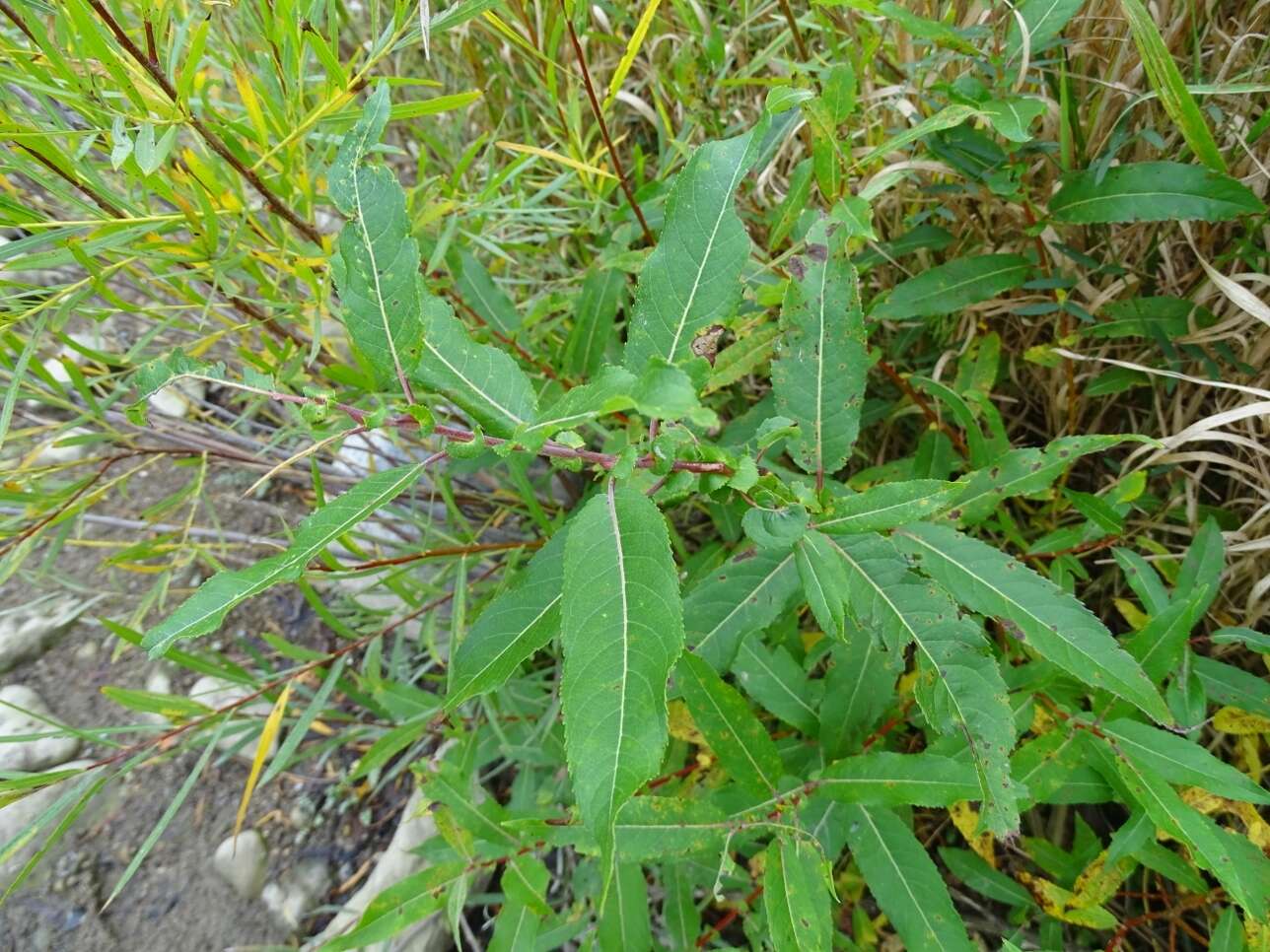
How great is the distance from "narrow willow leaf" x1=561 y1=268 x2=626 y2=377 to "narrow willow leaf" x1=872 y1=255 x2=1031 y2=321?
49 cm

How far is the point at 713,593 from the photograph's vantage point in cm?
118

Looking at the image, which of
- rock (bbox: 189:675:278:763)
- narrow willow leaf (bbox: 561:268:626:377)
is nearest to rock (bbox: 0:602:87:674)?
rock (bbox: 189:675:278:763)

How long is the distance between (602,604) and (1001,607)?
538mm

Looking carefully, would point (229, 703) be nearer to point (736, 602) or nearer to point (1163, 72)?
point (736, 602)

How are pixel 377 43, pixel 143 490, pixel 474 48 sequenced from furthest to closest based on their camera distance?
1. pixel 143 490
2. pixel 474 48
3. pixel 377 43

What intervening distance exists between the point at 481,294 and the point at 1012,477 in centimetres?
98

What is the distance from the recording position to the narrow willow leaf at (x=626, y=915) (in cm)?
128

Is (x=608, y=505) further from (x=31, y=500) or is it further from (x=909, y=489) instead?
(x=31, y=500)

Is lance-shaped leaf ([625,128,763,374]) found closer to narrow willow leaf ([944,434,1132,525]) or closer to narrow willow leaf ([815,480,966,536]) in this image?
narrow willow leaf ([815,480,966,536])

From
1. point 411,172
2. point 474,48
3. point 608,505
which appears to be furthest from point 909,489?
point 411,172

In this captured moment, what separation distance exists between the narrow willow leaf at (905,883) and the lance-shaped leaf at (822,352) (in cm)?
56

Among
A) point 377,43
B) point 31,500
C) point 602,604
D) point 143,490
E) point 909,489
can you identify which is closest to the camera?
point 602,604

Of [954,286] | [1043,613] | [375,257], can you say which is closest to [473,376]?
[375,257]

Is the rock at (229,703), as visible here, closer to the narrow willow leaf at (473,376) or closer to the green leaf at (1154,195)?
the narrow willow leaf at (473,376)
